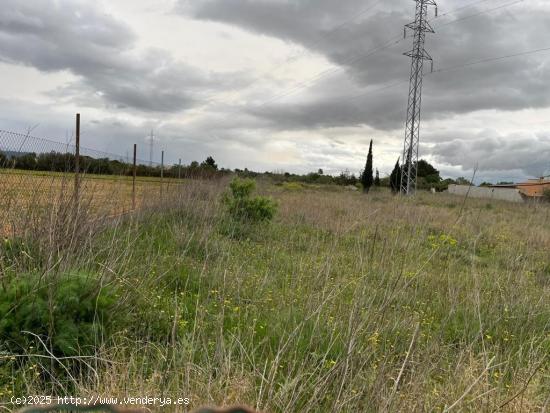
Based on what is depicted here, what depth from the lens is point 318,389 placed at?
1.88 m

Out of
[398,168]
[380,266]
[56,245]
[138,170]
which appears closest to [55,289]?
[56,245]

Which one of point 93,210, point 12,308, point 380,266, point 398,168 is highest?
point 398,168

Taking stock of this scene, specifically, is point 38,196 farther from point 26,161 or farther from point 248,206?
point 248,206

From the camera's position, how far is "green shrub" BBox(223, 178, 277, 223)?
9.80m

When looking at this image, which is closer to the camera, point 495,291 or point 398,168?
point 495,291

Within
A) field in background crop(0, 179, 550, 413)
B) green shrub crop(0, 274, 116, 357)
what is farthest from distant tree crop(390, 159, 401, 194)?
green shrub crop(0, 274, 116, 357)

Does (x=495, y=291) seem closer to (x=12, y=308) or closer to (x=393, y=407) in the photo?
(x=393, y=407)

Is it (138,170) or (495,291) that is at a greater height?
(138,170)

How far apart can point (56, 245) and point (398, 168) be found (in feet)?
146

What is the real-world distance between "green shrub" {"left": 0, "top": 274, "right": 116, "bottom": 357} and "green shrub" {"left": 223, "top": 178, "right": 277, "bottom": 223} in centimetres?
647

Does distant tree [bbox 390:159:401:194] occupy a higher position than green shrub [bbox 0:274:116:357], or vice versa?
distant tree [bbox 390:159:401:194]

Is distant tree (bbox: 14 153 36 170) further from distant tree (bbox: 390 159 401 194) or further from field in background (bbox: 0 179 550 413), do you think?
distant tree (bbox: 390 159 401 194)

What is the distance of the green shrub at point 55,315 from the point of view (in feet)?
8.52

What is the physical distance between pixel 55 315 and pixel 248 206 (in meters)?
7.36
